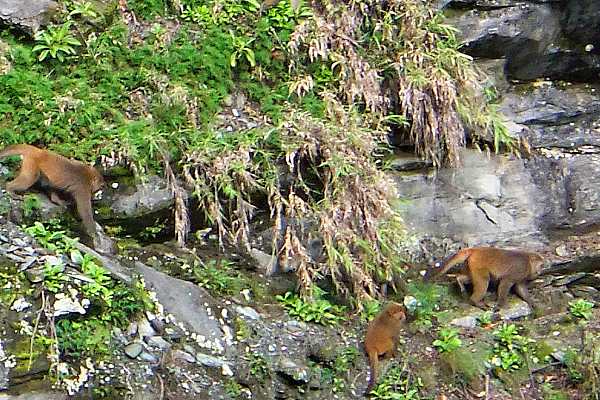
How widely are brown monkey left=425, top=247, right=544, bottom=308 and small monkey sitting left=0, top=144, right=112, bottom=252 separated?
11.2ft

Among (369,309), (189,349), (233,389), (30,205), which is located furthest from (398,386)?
(30,205)

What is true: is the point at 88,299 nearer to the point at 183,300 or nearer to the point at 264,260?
the point at 183,300

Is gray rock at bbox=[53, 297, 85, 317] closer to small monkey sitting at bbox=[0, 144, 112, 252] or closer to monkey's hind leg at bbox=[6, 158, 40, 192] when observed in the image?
small monkey sitting at bbox=[0, 144, 112, 252]

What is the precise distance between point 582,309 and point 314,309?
9.07 ft

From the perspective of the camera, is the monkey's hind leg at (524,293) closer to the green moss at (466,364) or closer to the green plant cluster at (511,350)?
the green plant cluster at (511,350)

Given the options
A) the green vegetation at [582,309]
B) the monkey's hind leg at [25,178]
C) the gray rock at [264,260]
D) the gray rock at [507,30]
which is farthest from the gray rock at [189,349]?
the gray rock at [507,30]

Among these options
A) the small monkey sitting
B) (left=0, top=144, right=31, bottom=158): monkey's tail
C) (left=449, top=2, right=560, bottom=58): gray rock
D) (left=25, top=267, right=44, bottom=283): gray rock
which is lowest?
(left=25, top=267, right=44, bottom=283): gray rock

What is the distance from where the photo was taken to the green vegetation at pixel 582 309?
797 centimetres

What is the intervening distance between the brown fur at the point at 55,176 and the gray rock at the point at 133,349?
4.14ft

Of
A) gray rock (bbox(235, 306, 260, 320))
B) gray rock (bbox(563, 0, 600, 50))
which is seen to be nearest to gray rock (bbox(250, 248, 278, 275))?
gray rock (bbox(235, 306, 260, 320))

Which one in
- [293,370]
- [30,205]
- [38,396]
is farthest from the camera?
[30,205]

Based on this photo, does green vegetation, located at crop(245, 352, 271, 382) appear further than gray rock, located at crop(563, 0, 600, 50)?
No

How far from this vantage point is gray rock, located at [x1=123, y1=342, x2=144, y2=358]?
5808mm

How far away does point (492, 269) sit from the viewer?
7977 millimetres
